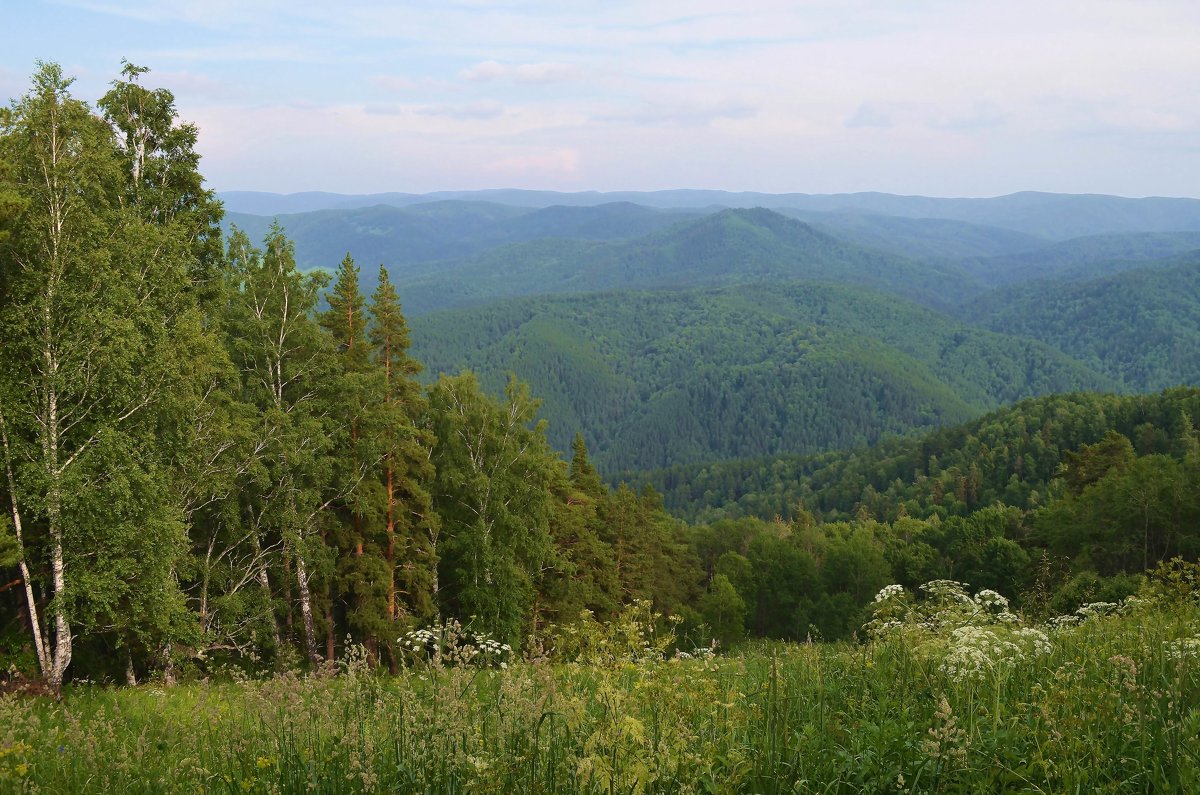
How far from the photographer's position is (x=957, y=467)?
12706cm

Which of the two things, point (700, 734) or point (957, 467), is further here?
point (957, 467)

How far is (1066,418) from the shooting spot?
123188 mm

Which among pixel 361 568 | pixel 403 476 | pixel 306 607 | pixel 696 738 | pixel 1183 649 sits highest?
pixel 696 738

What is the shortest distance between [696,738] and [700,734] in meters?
0.53

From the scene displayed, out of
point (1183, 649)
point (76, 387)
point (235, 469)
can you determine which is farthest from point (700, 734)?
point (235, 469)

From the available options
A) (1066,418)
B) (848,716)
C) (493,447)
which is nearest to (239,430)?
(493,447)

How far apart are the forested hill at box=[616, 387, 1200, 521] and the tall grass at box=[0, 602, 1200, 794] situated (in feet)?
261

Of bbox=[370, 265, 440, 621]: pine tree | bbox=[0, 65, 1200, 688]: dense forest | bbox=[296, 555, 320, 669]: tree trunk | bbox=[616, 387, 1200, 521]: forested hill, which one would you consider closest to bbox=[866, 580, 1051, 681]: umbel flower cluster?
bbox=[0, 65, 1200, 688]: dense forest

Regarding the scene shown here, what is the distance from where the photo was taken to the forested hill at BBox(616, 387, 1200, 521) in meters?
107

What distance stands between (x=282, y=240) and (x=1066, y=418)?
131227 mm

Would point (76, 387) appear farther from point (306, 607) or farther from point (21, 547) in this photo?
point (306, 607)

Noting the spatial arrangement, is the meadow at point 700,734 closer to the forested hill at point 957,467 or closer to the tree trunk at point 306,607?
the tree trunk at point 306,607

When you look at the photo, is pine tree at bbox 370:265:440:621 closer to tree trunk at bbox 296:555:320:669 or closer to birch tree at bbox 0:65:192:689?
tree trunk at bbox 296:555:320:669

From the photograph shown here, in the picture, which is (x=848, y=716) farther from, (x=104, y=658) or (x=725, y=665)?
(x=104, y=658)
